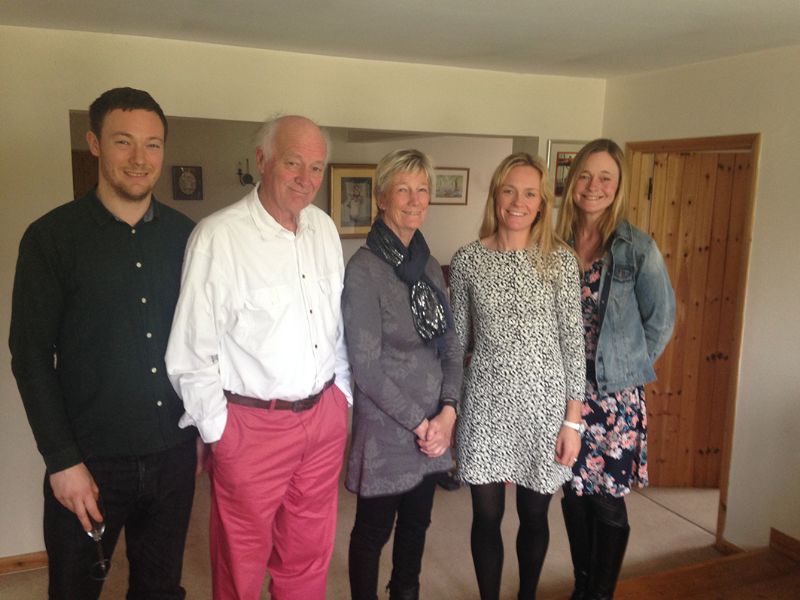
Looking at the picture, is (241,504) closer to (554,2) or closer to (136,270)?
(136,270)

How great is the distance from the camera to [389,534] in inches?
75.9

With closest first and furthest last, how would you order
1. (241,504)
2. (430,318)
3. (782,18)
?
1. (241,504)
2. (430,318)
3. (782,18)

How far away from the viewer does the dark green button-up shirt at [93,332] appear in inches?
58.9

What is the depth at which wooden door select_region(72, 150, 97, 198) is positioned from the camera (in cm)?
382

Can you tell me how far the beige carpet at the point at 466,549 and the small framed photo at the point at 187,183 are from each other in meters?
1.80

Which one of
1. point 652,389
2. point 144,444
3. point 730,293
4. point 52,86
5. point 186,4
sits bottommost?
point 652,389

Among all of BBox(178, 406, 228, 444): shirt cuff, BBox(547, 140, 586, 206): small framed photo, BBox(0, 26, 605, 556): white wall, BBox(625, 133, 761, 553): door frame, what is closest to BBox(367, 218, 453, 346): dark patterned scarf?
BBox(178, 406, 228, 444): shirt cuff

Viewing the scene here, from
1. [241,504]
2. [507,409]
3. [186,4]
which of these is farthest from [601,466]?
[186,4]

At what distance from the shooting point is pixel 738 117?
2.77 meters

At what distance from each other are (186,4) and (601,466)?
201 cm

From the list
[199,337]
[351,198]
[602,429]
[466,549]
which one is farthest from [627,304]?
[351,198]

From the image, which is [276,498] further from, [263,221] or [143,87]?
[143,87]

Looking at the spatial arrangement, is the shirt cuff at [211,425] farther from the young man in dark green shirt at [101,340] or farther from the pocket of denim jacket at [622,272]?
the pocket of denim jacket at [622,272]

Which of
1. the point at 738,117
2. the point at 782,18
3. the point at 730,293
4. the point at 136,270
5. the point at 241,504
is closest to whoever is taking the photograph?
the point at 136,270
